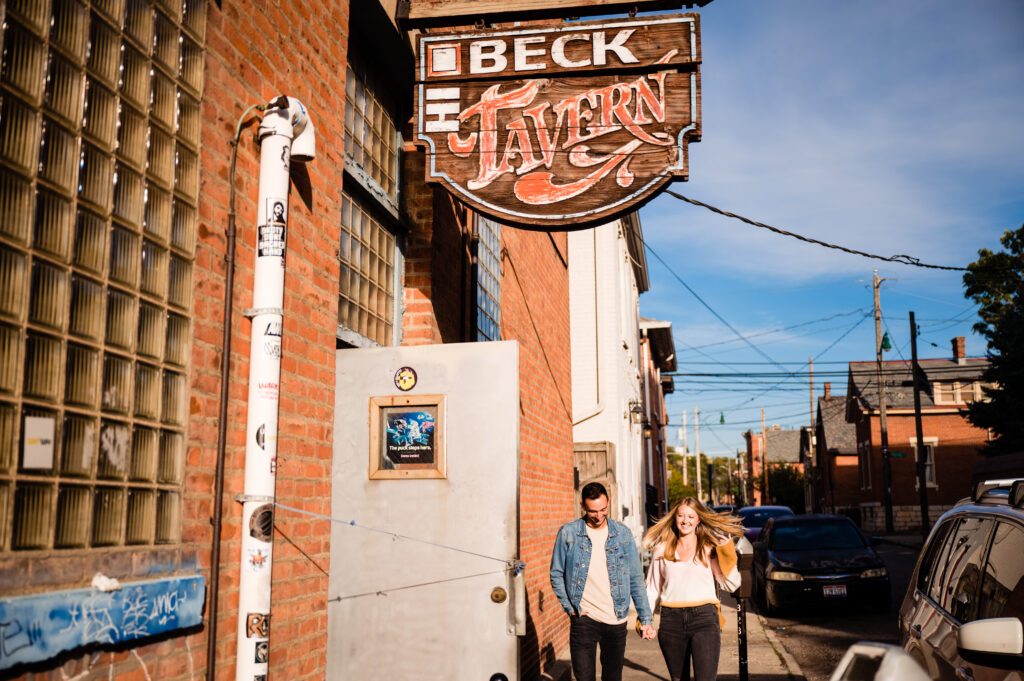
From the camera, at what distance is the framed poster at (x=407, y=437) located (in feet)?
19.3

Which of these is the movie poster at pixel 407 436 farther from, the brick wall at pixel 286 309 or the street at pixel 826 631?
the street at pixel 826 631

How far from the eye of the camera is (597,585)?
6.27 metres

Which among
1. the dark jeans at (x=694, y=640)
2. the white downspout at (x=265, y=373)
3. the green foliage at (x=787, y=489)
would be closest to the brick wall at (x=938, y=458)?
the green foliage at (x=787, y=489)

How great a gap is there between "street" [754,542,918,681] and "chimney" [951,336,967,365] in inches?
1351

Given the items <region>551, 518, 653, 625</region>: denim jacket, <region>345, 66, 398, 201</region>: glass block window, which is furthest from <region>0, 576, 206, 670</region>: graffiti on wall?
<region>345, 66, 398, 201</region>: glass block window

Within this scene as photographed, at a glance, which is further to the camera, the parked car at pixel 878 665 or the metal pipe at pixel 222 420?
the metal pipe at pixel 222 420

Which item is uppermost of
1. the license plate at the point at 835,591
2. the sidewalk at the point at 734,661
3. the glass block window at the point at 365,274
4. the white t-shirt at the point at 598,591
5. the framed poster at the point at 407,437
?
the glass block window at the point at 365,274

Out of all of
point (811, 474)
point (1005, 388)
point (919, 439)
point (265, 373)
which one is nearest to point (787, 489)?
point (811, 474)

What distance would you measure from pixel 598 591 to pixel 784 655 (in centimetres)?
600

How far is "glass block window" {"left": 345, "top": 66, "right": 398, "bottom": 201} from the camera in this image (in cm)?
614

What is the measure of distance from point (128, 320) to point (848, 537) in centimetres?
1527

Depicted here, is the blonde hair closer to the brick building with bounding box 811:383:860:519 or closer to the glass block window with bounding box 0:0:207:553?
the glass block window with bounding box 0:0:207:553

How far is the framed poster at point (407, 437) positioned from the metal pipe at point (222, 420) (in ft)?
7.21

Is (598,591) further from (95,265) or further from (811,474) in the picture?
(811,474)
